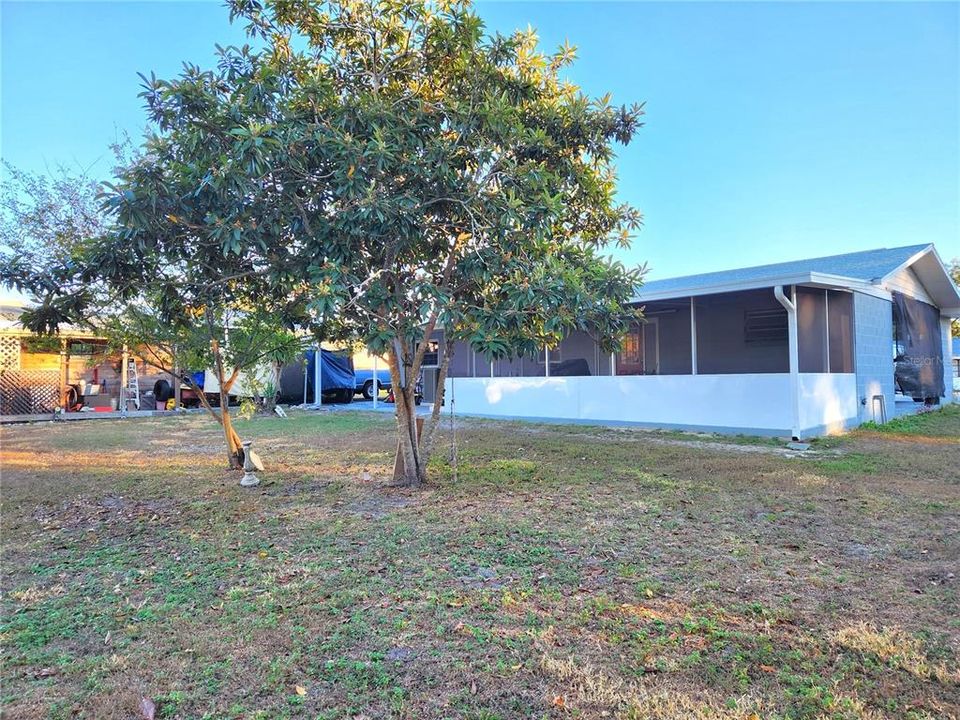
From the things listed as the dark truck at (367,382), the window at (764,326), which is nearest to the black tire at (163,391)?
the dark truck at (367,382)

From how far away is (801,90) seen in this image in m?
12.0

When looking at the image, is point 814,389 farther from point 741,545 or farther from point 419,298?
point 419,298

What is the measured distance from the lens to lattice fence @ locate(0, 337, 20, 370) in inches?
606

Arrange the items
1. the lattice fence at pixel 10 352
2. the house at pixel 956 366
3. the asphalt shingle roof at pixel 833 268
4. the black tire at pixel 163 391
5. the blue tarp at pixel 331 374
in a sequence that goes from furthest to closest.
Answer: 1. the house at pixel 956 366
2. the blue tarp at pixel 331 374
3. the black tire at pixel 163 391
4. the lattice fence at pixel 10 352
5. the asphalt shingle roof at pixel 833 268

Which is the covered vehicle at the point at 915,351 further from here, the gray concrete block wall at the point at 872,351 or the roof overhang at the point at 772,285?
the roof overhang at the point at 772,285

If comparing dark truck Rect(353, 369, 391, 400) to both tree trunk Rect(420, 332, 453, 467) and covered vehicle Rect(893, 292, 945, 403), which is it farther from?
tree trunk Rect(420, 332, 453, 467)

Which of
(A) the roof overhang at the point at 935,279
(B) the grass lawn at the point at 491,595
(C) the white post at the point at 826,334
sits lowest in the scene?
(B) the grass lawn at the point at 491,595

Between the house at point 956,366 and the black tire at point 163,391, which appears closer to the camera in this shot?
the black tire at point 163,391

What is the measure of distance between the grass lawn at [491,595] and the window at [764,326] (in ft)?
18.0

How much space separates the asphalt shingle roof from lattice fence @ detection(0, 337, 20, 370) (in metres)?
16.3

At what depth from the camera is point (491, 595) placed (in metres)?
3.23

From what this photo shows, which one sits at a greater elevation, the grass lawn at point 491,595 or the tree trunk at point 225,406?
the tree trunk at point 225,406

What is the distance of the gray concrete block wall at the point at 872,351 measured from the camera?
11.1 meters

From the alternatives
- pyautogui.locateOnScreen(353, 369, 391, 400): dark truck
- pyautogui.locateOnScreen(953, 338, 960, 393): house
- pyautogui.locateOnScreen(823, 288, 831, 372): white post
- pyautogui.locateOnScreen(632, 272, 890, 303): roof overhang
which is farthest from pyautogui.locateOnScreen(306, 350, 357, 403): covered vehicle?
pyautogui.locateOnScreen(953, 338, 960, 393): house
